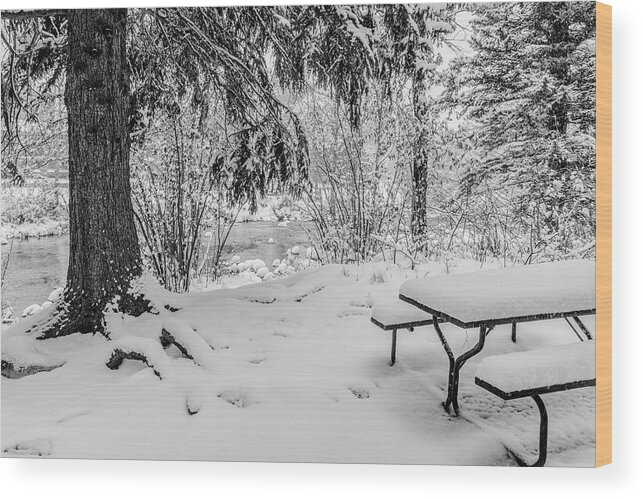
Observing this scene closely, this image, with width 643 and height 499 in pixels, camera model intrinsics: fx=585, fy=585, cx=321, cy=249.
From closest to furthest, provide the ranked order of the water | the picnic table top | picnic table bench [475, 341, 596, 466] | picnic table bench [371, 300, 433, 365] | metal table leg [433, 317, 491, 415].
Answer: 1. picnic table bench [475, 341, 596, 466]
2. the picnic table top
3. metal table leg [433, 317, 491, 415]
4. picnic table bench [371, 300, 433, 365]
5. the water

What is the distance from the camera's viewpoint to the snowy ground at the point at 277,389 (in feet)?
7.97

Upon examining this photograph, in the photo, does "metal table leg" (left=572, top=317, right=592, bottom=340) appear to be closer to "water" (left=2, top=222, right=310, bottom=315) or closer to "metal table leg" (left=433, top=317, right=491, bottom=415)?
"metal table leg" (left=433, top=317, right=491, bottom=415)

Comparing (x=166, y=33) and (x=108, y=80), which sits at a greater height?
(x=166, y=33)

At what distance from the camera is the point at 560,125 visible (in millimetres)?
2482

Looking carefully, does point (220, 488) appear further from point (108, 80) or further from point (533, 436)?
point (108, 80)

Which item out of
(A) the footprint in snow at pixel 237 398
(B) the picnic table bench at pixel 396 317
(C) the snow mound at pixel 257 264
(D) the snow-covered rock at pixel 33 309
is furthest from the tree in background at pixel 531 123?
(D) the snow-covered rock at pixel 33 309

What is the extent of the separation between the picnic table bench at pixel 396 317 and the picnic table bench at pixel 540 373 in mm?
378

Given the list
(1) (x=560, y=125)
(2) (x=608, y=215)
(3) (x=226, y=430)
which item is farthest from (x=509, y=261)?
(3) (x=226, y=430)

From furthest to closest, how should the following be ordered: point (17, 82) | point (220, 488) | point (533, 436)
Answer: point (17, 82)
point (220, 488)
point (533, 436)

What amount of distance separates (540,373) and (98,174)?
206cm

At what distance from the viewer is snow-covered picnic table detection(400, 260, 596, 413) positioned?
2.28 meters

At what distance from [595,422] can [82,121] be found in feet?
8.49

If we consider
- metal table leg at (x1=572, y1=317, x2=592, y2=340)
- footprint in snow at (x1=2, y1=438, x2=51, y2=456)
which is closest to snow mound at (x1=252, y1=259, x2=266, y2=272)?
footprint in snow at (x1=2, y1=438, x2=51, y2=456)

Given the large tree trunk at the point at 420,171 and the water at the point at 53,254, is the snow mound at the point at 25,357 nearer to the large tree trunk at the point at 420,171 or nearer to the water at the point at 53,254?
the water at the point at 53,254
